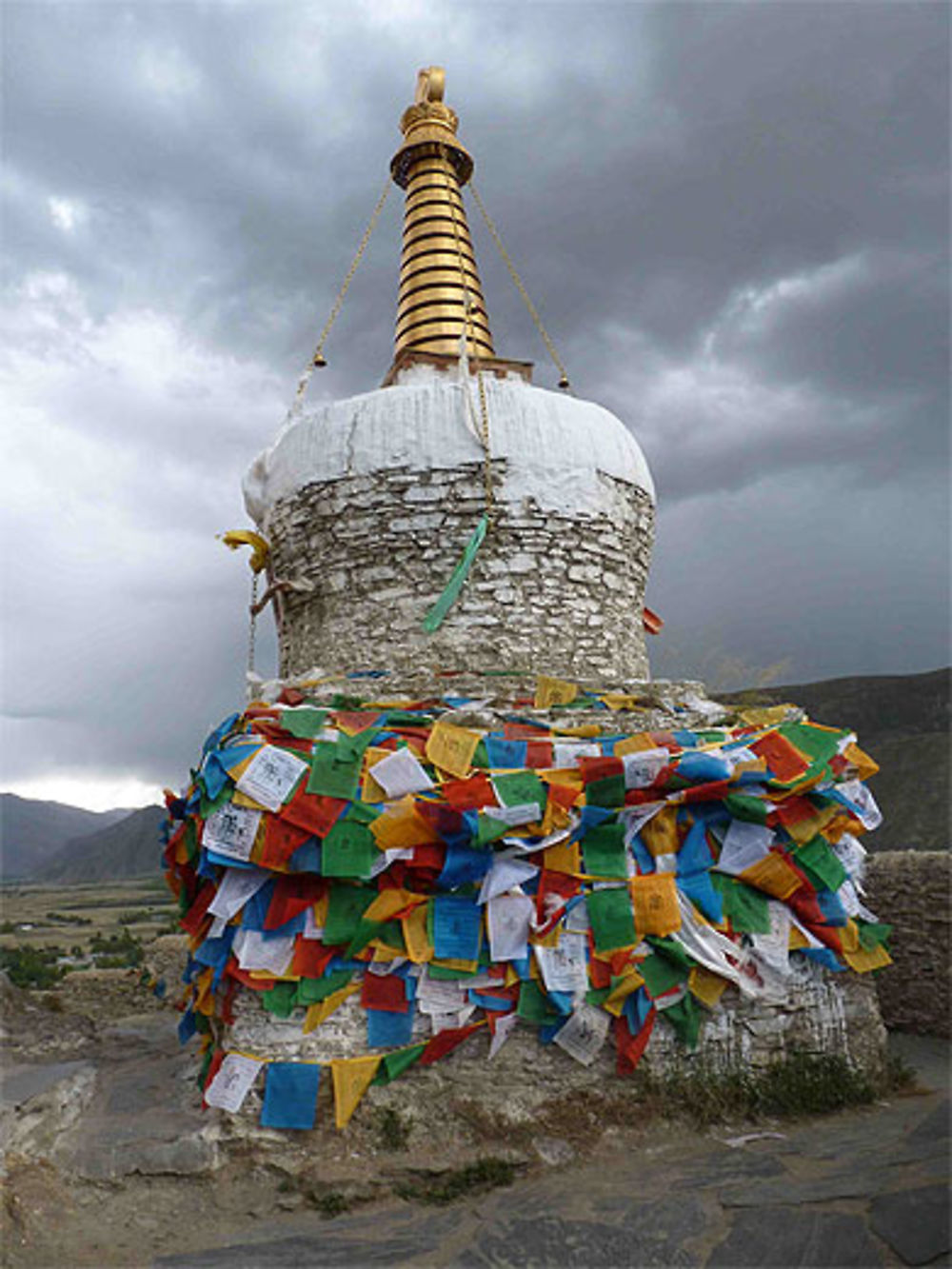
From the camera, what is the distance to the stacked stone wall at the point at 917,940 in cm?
744

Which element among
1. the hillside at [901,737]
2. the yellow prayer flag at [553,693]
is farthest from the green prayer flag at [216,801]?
the hillside at [901,737]

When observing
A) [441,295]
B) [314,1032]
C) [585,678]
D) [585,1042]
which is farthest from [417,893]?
[441,295]

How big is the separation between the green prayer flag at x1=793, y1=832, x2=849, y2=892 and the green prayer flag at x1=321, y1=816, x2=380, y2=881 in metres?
2.86

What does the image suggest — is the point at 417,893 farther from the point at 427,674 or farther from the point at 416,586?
the point at 416,586

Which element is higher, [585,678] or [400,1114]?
[585,678]

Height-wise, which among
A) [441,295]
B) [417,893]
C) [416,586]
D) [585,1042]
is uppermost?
[441,295]

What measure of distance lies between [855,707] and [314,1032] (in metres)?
31.9

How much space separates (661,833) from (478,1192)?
226 centimetres

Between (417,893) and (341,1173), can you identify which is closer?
(341,1173)

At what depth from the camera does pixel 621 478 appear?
23.6ft

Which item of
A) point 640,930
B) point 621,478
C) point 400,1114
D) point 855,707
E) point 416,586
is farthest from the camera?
point 855,707

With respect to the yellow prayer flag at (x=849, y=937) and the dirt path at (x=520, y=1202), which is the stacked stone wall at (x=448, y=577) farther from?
the dirt path at (x=520, y=1202)

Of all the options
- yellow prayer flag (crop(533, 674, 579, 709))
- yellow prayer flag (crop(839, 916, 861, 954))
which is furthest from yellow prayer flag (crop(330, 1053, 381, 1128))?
yellow prayer flag (crop(839, 916, 861, 954))

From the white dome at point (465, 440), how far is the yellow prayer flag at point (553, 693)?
1706 mm
